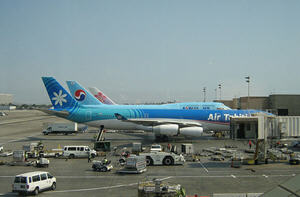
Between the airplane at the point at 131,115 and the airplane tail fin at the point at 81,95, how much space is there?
20.1ft

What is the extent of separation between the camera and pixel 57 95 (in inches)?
1822

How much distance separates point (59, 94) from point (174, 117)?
19731 millimetres

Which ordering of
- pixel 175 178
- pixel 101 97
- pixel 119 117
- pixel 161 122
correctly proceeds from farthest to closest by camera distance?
pixel 101 97 → pixel 119 117 → pixel 161 122 → pixel 175 178

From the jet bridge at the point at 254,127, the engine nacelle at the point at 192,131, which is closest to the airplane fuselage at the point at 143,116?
the engine nacelle at the point at 192,131

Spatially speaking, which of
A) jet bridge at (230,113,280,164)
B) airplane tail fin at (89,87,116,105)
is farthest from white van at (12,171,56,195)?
airplane tail fin at (89,87,116,105)

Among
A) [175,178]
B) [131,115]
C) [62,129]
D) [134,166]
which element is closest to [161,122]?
[131,115]

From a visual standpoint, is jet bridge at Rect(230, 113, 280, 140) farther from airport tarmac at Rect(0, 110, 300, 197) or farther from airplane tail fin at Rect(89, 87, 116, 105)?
airplane tail fin at Rect(89, 87, 116, 105)

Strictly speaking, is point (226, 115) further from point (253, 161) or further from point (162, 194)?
point (162, 194)

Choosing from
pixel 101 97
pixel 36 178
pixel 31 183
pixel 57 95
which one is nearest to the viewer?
pixel 31 183

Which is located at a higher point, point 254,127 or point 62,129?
point 254,127

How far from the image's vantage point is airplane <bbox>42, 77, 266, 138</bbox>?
1758 inches

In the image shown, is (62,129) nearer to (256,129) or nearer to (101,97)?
(101,97)

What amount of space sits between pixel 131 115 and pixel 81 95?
1341 cm

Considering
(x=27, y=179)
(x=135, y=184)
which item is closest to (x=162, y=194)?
(x=135, y=184)
